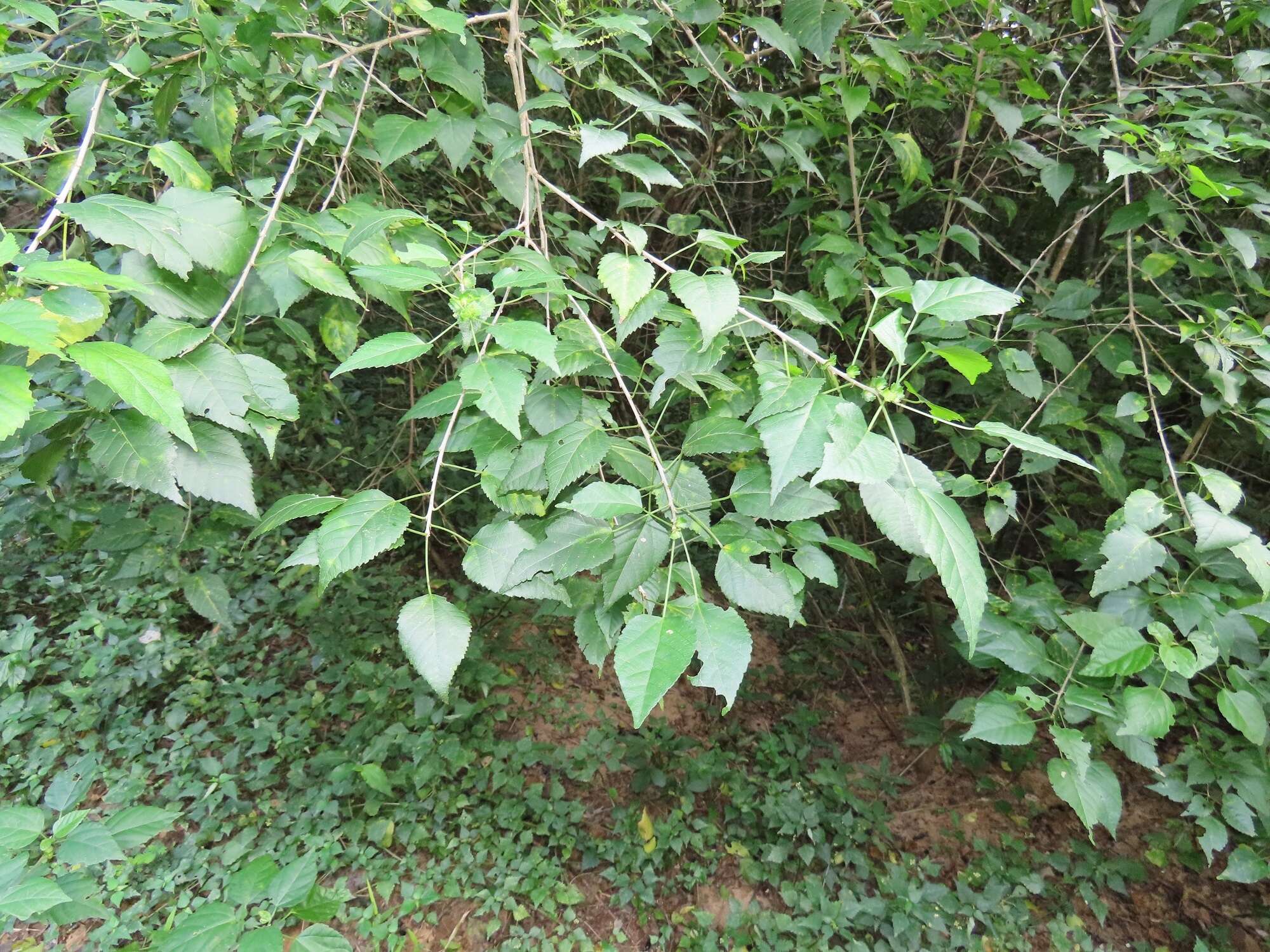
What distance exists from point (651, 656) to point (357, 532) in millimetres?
435

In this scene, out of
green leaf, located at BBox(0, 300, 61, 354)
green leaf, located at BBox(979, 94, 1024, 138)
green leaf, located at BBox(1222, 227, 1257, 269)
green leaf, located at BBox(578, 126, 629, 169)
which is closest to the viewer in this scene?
green leaf, located at BBox(0, 300, 61, 354)

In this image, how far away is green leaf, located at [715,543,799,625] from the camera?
95 cm

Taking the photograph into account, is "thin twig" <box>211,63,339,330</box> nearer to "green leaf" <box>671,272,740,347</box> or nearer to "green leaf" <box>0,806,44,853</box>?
"green leaf" <box>671,272,740,347</box>

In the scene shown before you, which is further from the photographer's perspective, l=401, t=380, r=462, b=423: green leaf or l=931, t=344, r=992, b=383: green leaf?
l=401, t=380, r=462, b=423: green leaf

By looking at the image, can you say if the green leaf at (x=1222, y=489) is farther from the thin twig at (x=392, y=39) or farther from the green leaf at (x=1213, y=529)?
the thin twig at (x=392, y=39)

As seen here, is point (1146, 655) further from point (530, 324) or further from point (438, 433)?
point (438, 433)

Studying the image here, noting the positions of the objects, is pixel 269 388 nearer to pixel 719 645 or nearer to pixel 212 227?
pixel 212 227

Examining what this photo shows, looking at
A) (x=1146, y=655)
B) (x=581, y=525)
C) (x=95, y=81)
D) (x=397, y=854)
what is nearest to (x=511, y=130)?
(x=95, y=81)

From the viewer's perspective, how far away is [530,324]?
88 centimetres

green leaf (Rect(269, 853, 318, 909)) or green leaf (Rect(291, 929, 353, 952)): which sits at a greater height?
green leaf (Rect(291, 929, 353, 952))

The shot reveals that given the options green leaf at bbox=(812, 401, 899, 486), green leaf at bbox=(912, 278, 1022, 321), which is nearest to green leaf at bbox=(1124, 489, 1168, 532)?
green leaf at bbox=(912, 278, 1022, 321)

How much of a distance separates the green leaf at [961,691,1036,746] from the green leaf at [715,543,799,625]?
2.48 feet

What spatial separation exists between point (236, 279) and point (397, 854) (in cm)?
243

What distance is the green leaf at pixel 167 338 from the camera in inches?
34.1
